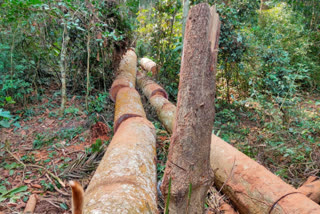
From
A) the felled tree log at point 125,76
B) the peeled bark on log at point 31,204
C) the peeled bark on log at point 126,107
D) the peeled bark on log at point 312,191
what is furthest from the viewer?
the felled tree log at point 125,76

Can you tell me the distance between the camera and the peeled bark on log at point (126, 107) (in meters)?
3.46

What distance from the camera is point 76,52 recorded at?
508 centimetres

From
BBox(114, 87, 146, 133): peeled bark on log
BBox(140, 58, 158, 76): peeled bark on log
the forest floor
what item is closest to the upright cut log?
the forest floor

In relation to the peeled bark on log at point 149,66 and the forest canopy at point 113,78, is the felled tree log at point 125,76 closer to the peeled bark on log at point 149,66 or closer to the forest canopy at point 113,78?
the forest canopy at point 113,78

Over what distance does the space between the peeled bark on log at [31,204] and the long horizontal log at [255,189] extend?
1.76 metres

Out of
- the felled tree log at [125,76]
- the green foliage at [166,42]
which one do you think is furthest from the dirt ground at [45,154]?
the green foliage at [166,42]

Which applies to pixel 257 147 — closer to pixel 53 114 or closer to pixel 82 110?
pixel 82 110

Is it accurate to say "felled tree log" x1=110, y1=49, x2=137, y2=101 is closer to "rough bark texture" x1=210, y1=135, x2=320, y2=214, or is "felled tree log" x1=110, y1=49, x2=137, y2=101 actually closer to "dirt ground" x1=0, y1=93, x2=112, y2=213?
"dirt ground" x1=0, y1=93, x2=112, y2=213

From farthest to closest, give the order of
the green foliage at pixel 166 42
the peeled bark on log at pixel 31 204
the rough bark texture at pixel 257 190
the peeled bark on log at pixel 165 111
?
the green foliage at pixel 166 42, the peeled bark on log at pixel 165 111, the peeled bark on log at pixel 31 204, the rough bark texture at pixel 257 190

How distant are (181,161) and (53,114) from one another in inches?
142

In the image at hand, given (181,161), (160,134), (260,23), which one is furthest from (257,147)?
(260,23)

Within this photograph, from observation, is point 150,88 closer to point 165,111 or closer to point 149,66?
point 165,111

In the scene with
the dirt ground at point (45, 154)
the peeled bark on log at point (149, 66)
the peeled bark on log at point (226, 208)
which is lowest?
the dirt ground at point (45, 154)

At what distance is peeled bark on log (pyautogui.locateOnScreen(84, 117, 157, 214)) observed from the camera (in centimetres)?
149
